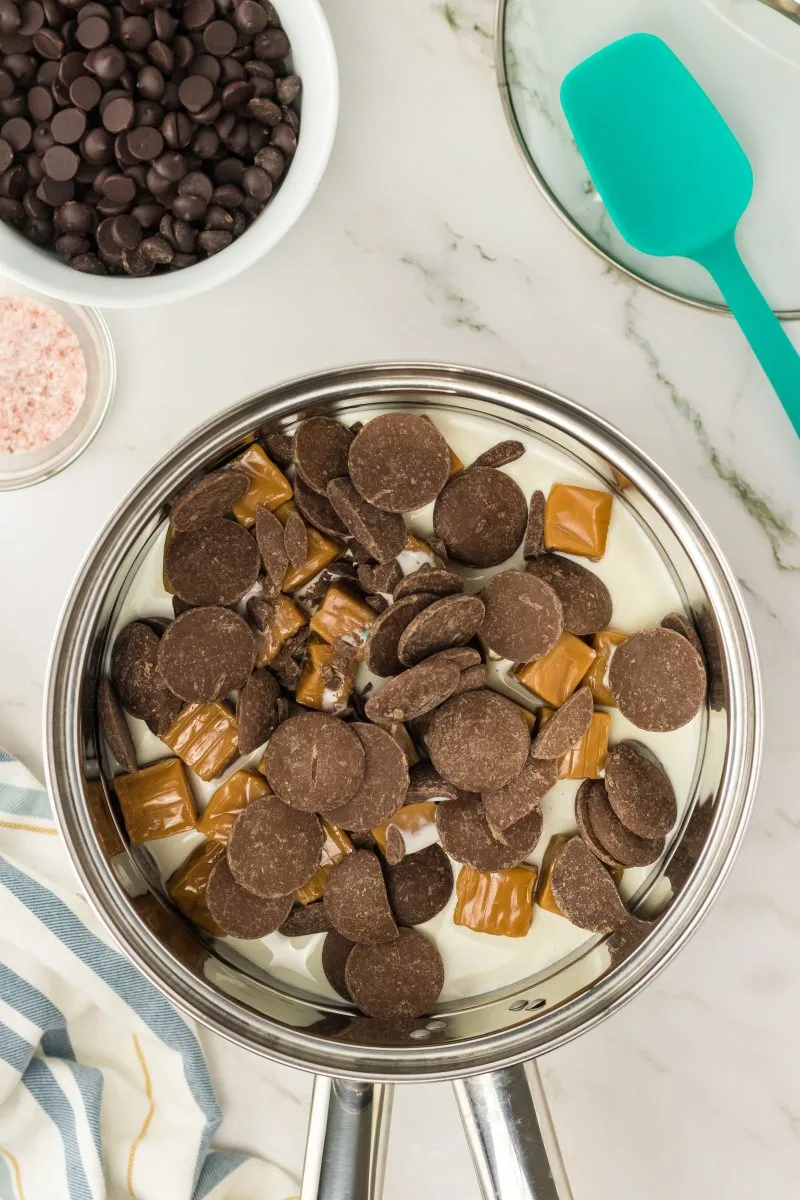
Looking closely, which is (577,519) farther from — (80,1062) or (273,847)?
(80,1062)

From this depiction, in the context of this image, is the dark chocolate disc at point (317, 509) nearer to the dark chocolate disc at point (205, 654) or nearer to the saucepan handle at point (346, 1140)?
the dark chocolate disc at point (205, 654)

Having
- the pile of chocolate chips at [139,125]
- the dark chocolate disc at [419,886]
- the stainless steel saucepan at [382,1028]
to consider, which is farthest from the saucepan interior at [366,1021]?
the pile of chocolate chips at [139,125]

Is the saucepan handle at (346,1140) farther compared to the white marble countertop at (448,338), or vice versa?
the white marble countertop at (448,338)

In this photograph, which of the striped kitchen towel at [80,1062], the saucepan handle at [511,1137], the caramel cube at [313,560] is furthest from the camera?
the striped kitchen towel at [80,1062]

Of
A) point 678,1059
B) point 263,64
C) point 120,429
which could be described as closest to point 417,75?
point 263,64

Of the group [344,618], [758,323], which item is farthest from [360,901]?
[758,323]
